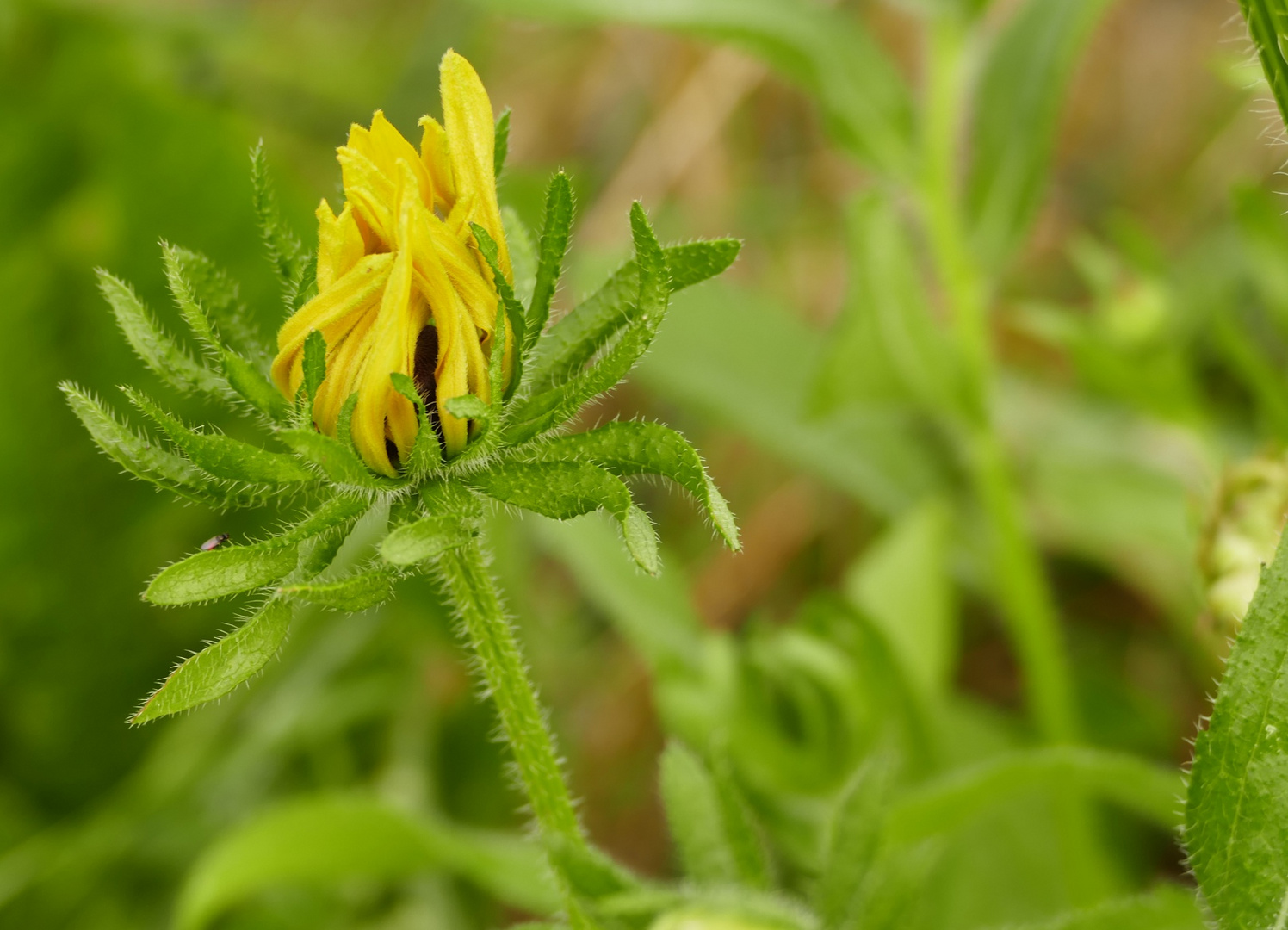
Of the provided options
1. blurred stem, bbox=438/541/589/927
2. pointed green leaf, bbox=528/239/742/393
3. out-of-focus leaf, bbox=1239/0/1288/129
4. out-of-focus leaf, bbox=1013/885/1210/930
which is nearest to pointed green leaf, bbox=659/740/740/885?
blurred stem, bbox=438/541/589/927

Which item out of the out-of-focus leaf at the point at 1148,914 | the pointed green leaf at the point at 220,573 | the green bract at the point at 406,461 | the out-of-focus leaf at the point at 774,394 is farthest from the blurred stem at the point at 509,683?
the out-of-focus leaf at the point at 774,394

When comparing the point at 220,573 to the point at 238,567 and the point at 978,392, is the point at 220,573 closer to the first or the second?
the point at 238,567

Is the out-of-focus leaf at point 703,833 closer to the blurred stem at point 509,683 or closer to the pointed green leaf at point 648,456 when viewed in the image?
the blurred stem at point 509,683

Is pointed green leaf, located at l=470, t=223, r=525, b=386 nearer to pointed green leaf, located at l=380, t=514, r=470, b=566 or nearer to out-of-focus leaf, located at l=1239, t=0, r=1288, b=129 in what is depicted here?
pointed green leaf, located at l=380, t=514, r=470, b=566

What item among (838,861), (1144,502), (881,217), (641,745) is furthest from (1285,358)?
(838,861)

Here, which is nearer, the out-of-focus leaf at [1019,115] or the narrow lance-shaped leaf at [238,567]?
the narrow lance-shaped leaf at [238,567]
